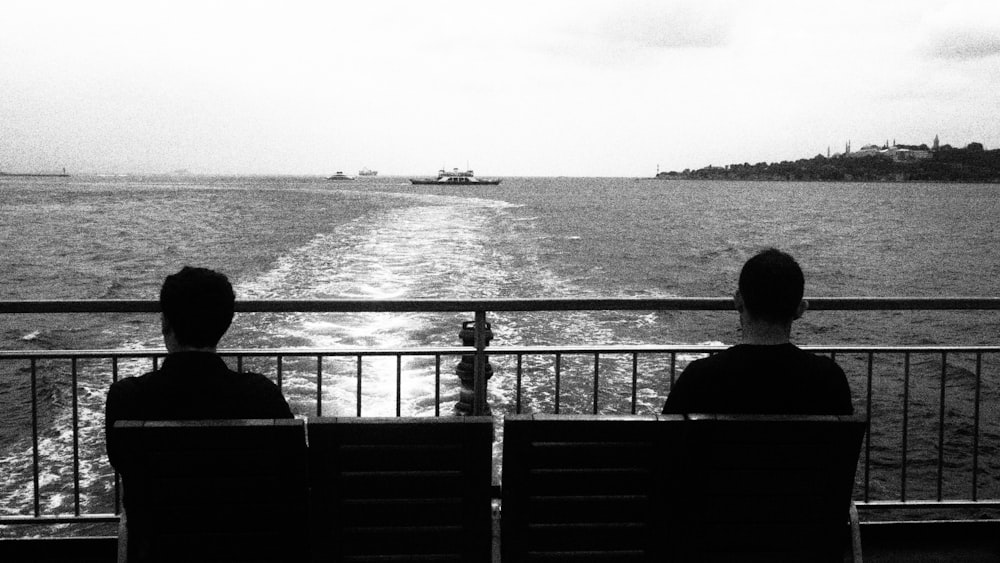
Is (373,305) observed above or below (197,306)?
below

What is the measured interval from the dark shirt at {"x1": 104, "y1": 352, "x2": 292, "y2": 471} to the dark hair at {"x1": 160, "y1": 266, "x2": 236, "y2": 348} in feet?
0.29

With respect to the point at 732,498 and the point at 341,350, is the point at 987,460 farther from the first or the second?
the point at 732,498

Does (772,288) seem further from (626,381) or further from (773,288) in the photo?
(626,381)

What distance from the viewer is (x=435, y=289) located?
23.6 meters

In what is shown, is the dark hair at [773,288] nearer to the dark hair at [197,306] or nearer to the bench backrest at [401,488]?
the bench backrest at [401,488]

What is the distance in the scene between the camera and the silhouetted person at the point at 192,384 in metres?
2.62

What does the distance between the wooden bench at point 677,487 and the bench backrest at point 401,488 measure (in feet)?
0.30

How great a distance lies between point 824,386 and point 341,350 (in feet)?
8.93

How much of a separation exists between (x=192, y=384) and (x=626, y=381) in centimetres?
1236

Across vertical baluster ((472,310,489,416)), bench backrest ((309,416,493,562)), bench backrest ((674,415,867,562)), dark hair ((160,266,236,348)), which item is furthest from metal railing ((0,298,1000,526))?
bench backrest ((309,416,493,562))

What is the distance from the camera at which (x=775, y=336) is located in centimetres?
285

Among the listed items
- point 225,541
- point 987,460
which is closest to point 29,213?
point 987,460

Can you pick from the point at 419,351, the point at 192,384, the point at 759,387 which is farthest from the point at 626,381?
the point at 192,384

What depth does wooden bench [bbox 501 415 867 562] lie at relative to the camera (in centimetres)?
242
